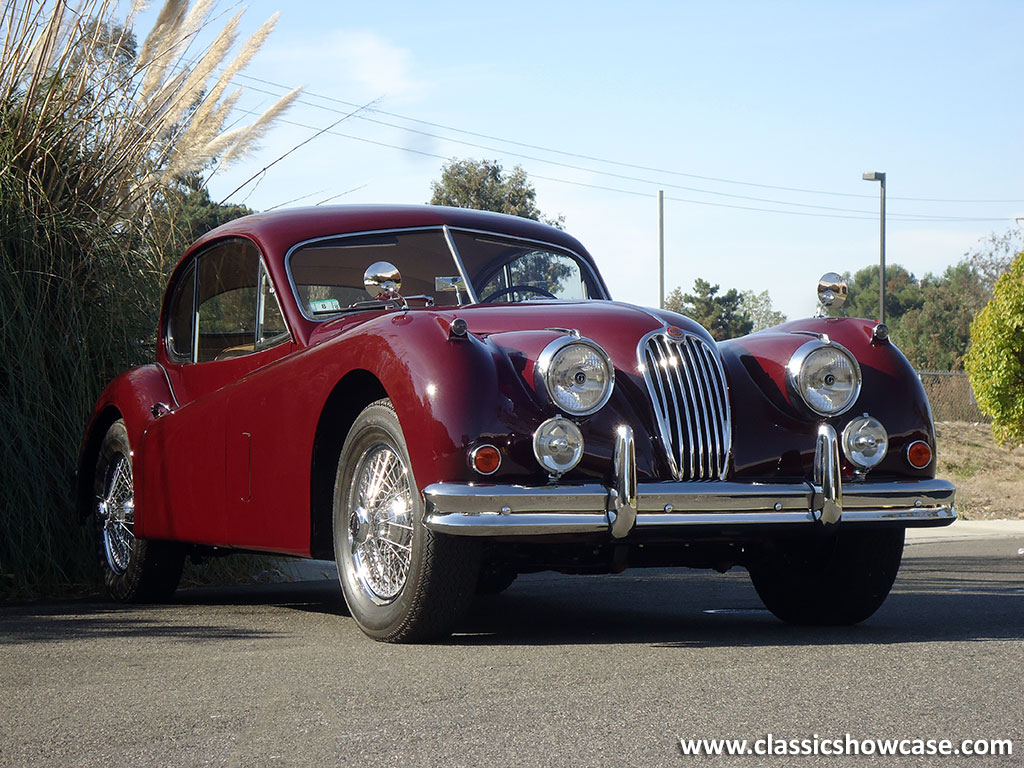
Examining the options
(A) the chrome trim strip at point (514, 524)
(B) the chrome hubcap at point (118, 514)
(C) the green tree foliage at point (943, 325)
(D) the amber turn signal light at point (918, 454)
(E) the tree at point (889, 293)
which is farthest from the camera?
(E) the tree at point (889, 293)

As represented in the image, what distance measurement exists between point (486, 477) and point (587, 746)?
4.93 feet

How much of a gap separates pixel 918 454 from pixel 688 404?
1017 mm

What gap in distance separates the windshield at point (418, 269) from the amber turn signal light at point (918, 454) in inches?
73.7

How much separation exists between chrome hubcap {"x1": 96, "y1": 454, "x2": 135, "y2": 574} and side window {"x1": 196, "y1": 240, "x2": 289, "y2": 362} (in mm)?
747

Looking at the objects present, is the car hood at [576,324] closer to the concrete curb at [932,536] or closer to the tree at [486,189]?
Answer: the concrete curb at [932,536]

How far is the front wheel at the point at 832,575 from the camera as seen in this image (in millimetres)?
5391

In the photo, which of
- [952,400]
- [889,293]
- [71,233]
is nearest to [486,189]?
[952,400]

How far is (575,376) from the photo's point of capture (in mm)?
4711

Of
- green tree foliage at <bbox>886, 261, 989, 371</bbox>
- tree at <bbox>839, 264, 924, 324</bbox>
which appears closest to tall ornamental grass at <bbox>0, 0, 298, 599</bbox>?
green tree foliage at <bbox>886, 261, 989, 371</bbox>

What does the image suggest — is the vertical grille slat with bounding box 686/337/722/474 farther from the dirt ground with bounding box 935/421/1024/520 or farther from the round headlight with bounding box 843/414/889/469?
the dirt ground with bounding box 935/421/1024/520

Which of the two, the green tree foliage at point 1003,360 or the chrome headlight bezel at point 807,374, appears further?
the green tree foliage at point 1003,360

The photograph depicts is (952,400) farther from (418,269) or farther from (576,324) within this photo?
(576,324)

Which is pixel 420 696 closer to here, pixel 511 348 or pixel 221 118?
pixel 511 348

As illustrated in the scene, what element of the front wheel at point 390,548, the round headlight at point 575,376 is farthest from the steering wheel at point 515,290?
the round headlight at point 575,376
